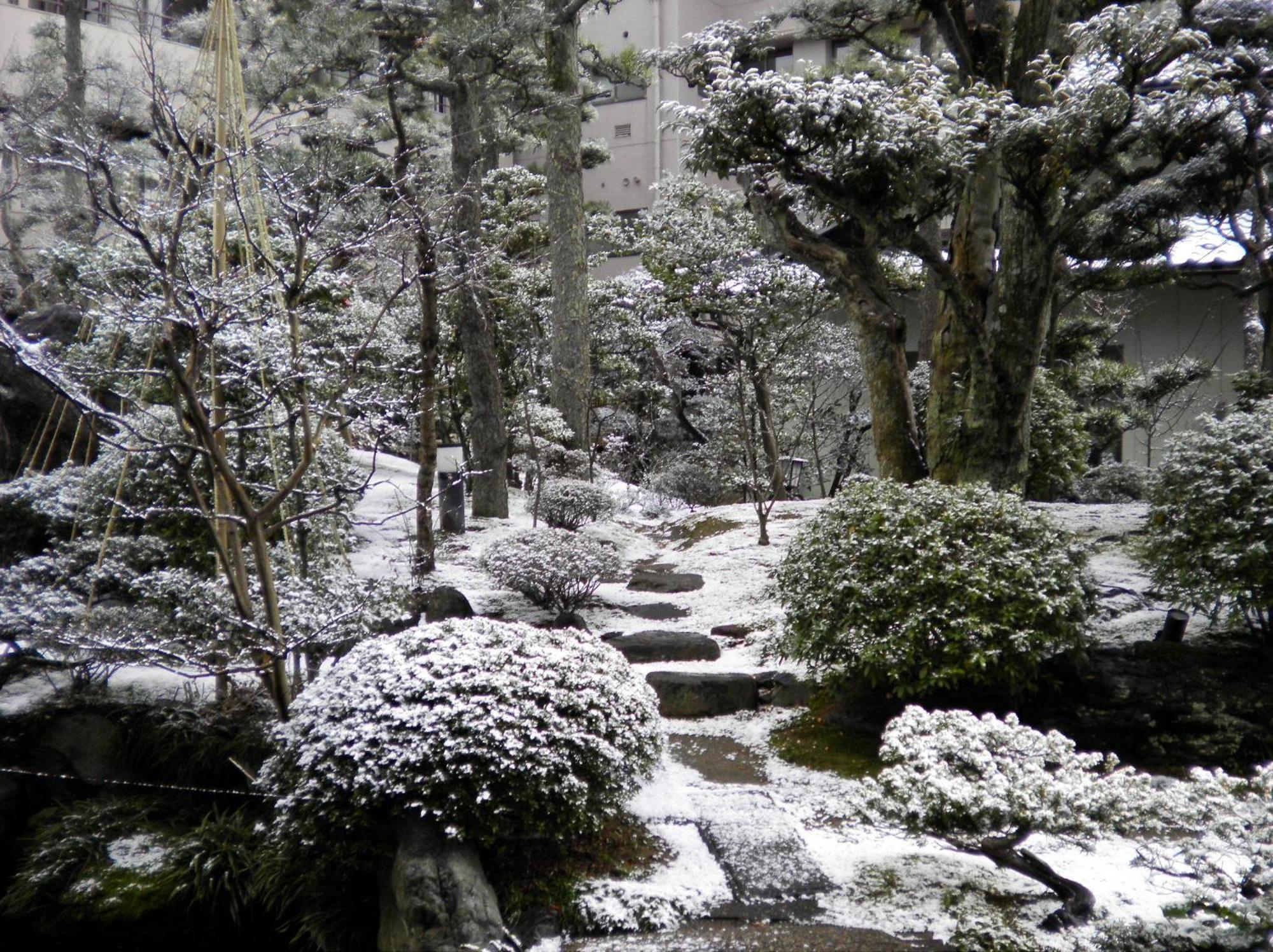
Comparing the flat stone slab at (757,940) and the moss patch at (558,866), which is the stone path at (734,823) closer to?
the flat stone slab at (757,940)

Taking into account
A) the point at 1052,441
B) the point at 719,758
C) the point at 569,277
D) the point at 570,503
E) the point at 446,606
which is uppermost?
the point at 569,277

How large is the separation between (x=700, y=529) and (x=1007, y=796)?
27.2 feet

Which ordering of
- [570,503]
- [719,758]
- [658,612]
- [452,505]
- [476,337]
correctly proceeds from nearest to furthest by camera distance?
1. [719,758]
2. [658,612]
3. [452,505]
4. [570,503]
5. [476,337]

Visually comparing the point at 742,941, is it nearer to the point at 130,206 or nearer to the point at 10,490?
the point at 130,206

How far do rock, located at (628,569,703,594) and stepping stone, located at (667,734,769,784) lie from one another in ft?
10.7

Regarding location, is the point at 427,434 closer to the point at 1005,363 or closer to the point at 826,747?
the point at 826,747

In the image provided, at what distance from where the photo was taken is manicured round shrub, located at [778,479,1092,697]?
16.4ft

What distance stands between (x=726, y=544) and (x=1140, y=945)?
747cm

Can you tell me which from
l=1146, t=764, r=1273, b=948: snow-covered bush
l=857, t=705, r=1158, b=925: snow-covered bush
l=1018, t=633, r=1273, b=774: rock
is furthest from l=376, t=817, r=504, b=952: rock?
l=1018, t=633, r=1273, b=774: rock

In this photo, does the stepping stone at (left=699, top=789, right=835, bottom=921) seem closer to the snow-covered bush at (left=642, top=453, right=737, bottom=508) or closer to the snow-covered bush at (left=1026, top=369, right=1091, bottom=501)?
the snow-covered bush at (left=1026, top=369, right=1091, bottom=501)

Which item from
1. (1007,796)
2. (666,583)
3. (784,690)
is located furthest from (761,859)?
(666,583)

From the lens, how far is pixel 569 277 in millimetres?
13039

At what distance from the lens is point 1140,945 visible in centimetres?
310

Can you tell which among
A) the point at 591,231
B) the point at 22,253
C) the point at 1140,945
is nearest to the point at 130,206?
the point at 1140,945
